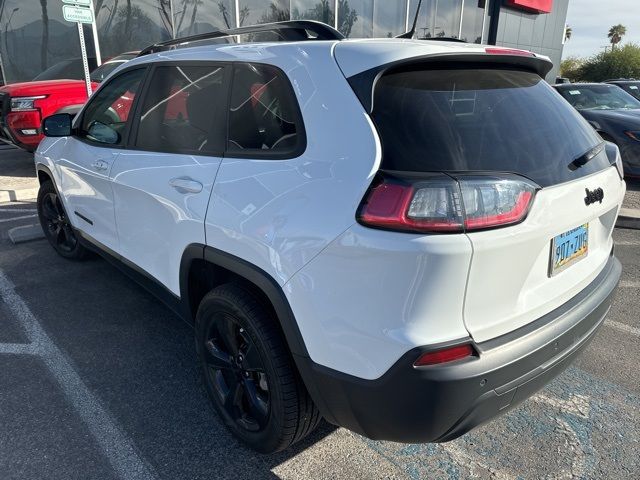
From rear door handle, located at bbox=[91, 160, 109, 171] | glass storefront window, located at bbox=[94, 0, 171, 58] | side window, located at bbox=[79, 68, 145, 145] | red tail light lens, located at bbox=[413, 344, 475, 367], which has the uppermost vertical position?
glass storefront window, located at bbox=[94, 0, 171, 58]

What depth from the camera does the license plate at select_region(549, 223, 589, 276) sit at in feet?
6.06

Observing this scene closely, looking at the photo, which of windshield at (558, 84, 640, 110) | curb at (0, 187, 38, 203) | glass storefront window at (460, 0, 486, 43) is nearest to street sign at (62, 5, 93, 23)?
curb at (0, 187, 38, 203)

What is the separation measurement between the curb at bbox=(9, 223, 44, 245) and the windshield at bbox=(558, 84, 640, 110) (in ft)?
26.2

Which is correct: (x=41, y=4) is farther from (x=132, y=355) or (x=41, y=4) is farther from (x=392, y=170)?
(x=392, y=170)

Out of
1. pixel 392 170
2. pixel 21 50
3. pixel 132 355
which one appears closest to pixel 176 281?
pixel 132 355

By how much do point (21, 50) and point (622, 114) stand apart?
12231 millimetres

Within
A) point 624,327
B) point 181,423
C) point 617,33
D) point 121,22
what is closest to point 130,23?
point 121,22

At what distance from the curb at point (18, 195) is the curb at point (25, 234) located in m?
1.61

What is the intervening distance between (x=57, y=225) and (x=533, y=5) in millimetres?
23994

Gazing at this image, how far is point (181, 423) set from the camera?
7.97ft

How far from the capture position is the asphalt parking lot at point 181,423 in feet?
7.07

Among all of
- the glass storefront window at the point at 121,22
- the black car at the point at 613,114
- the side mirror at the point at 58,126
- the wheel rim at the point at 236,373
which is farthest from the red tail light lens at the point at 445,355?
the glass storefront window at the point at 121,22

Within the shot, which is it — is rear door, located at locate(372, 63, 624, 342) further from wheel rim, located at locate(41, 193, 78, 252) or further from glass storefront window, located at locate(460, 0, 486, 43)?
glass storefront window, located at locate(460, 0, 486, 43)

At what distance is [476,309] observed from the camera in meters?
1.62
